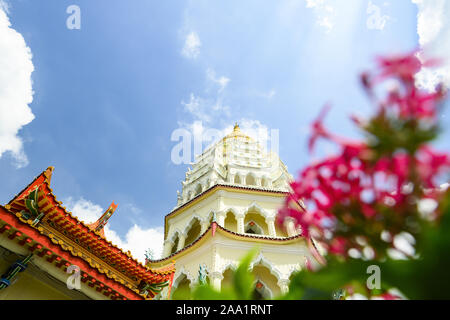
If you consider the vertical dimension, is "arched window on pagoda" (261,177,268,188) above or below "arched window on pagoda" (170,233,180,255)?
above

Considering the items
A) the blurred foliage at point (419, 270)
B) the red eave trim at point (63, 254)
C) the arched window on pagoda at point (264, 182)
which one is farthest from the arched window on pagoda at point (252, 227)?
the blurred foliage at point (419, 270)

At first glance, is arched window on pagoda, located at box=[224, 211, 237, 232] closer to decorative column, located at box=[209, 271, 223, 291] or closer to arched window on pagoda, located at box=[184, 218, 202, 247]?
arched window on pagoda, located at box=[184, 218, 202, 247]

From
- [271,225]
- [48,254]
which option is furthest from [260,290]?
[48,254]

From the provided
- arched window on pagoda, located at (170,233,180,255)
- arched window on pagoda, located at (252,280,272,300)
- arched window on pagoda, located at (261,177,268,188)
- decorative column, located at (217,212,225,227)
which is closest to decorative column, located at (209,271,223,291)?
arched window on pagoda, located at (252,280,272,300)

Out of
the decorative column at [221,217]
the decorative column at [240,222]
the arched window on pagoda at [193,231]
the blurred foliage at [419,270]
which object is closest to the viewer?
the blurred foliage at [419,270]

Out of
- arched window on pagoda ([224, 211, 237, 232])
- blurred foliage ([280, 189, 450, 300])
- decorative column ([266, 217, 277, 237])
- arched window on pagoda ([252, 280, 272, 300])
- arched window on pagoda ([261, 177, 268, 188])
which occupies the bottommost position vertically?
blurred foliage ([280, 189, 450, 300])

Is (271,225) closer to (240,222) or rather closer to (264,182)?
(240,222)

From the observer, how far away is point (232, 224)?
1472 centimetres

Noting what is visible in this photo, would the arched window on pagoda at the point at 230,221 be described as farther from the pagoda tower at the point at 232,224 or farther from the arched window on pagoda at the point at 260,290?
the arched window on pagoda at the point at 260,290

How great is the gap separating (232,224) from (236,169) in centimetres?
413

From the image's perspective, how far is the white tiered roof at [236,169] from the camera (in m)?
17.3

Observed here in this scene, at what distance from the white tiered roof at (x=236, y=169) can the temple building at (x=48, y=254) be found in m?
8.55

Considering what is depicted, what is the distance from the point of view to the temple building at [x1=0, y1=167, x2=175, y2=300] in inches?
237
